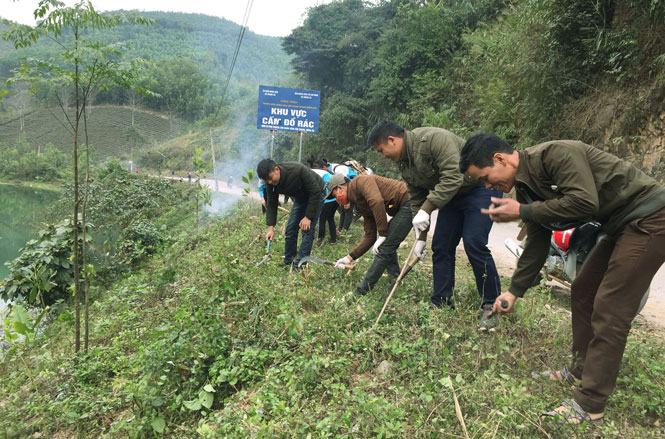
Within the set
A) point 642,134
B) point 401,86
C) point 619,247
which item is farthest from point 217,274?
point 401,86

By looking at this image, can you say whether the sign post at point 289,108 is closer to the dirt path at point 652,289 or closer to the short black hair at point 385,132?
the dirt path at point 652,289

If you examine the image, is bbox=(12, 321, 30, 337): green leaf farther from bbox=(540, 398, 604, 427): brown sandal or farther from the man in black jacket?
bbox=(540, 398, 604, 427): brown sandal

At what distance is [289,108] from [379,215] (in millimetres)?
9558

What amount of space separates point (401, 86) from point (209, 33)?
91.6 m

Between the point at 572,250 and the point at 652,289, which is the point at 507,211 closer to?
the point at 572,250

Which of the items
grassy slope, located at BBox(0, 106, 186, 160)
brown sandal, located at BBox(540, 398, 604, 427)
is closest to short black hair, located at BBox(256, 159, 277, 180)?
brown sandal, located at BBox(540, 398, 604, 427)

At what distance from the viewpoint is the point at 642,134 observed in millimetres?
7703

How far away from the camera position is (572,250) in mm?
3143

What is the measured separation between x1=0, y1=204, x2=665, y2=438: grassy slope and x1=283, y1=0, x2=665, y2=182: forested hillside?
600 centimetres

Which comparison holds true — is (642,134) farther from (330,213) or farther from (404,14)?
(404,14)

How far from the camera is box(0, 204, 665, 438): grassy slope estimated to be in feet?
7.16

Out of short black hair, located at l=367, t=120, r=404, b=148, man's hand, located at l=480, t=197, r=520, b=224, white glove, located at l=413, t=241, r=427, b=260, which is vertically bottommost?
white glove, located at l=413, t=241, r=427, b=260

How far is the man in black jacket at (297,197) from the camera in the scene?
16.3ft

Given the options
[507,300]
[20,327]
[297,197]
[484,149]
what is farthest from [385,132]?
[20,327]
